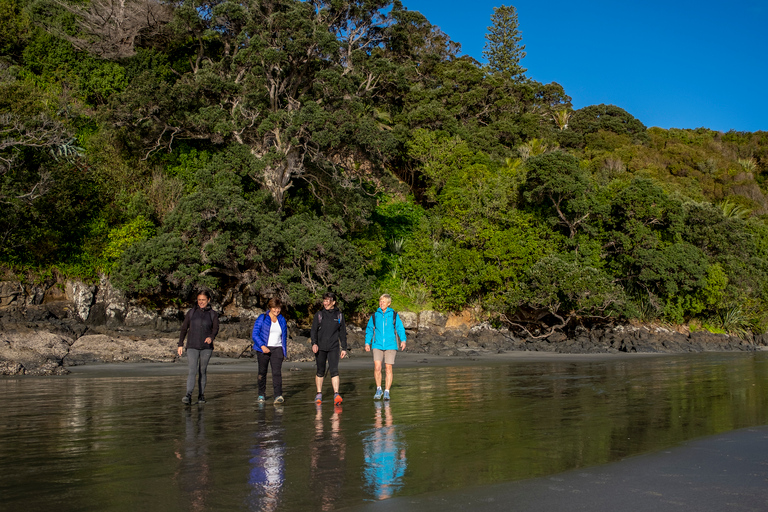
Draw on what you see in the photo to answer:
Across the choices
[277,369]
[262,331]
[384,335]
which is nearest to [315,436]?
[277,369]

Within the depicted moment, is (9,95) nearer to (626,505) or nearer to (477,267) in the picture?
(477,267)

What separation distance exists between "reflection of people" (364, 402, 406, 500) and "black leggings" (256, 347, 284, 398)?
250cm

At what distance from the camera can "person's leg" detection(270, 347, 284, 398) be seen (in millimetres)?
9422

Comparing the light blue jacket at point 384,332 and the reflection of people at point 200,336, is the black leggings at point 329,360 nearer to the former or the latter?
the light blue jacket at point 384,332

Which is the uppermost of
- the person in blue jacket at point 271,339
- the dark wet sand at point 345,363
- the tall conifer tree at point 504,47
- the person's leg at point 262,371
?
the tall conifer tree at point 504,47

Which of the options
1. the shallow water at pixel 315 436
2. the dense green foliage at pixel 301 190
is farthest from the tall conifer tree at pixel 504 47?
A: the shallow water at pixel 315 436

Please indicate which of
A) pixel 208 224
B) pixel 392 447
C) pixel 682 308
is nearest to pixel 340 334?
pixel 392 447

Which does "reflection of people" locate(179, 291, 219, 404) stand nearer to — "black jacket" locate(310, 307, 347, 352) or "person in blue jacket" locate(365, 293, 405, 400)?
"black jacket" locate(310, 307, 347, 352)

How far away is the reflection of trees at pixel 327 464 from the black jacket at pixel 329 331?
2010mm

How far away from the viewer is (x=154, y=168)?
1008 inches

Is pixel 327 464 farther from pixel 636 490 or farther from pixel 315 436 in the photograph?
pixel 636 490

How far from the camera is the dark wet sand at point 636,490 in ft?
13.8

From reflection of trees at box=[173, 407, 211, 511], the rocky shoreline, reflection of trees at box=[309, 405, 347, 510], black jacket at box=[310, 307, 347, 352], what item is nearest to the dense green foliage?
the rocky shoreline

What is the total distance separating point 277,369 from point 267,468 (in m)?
4.39
